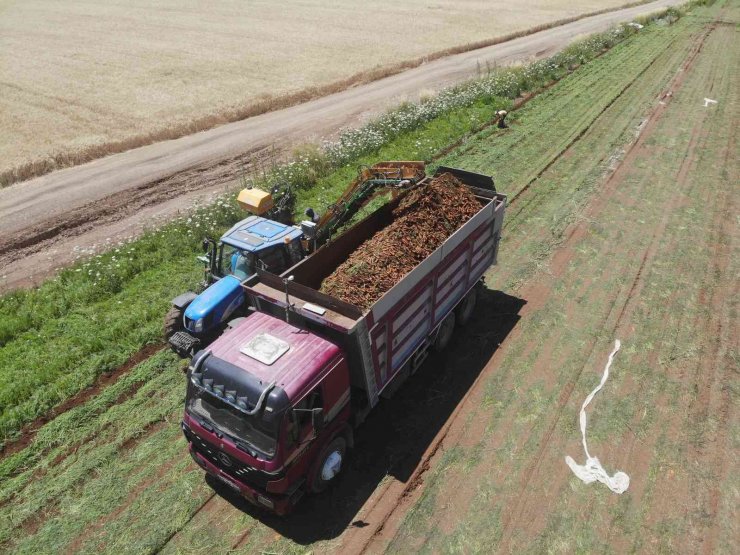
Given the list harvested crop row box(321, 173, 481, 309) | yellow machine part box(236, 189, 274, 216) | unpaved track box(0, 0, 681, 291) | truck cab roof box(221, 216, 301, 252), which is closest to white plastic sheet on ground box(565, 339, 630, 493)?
harvested crop row box(321, 173, 481, 309)

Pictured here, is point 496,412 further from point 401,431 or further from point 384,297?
point 384,297

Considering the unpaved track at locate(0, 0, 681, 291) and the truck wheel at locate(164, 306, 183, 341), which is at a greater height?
the truck wheel at locate(164, 306, 183, 341)

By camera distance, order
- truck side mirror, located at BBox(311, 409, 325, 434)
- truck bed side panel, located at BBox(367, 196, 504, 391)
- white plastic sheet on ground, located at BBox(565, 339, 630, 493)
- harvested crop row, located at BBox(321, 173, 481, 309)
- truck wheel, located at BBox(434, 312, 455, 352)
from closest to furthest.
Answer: truck side mirror, located at BBox(311, 409, 325, 434) → white plastic sheet on ground, located at BBox(565, 339, 630, 493) → truck bed side panel, located at BBox(367, 196, 504, 391) → harvested crop row, located at BBox(321, 173, 481, 309) → truck wheel, located at BBox(434, 312, 455, 352)

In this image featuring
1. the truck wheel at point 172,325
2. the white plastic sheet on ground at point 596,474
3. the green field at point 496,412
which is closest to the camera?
the green field at point 496,412

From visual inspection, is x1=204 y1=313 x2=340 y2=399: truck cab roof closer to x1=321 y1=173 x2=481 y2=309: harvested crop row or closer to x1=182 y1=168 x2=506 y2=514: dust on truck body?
x1=182 y1=168 x2=506 y2=514: dust on truck body

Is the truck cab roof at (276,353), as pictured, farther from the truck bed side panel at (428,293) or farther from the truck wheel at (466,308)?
the truck wheel at (466,308)

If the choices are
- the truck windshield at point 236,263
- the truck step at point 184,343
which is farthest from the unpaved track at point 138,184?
the truck windshield at point 236,263

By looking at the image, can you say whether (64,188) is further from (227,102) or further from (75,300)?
(227,102)

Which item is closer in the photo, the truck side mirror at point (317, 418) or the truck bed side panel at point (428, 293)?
the truck side mirror at point (317, 418)
